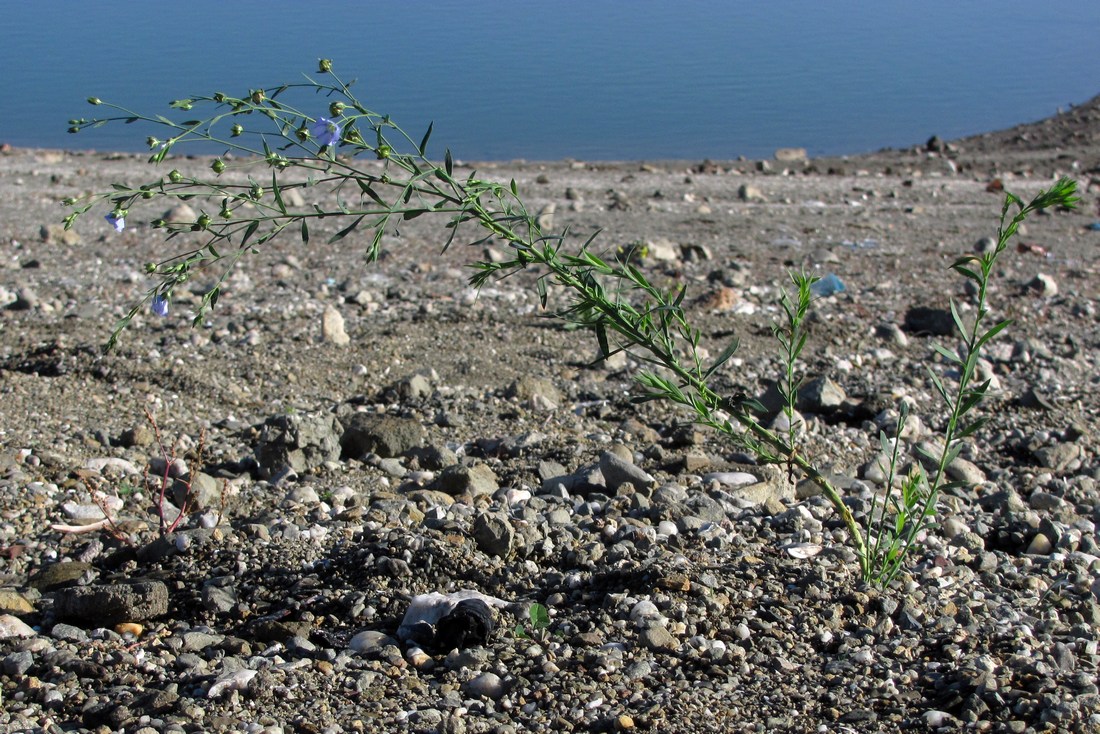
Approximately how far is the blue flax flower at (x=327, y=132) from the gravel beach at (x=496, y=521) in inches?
42.6

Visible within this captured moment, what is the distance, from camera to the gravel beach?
229cm

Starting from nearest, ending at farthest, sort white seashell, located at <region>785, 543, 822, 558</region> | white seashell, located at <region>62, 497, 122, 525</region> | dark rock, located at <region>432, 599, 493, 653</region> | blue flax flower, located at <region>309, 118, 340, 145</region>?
blue flax flower, located at <region>309, 118, 340, 145</region> < dark rock, located at <region>432, 599, 493, 653</region> < white seashell, located at <region>785, 543, 822, 558</region> < white seashell, located at <region>62, 497, 122, 525</region>

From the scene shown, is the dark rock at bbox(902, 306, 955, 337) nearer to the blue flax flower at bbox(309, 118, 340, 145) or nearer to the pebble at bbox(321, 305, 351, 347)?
the pebble at bbox(321, 305, 351, 347)

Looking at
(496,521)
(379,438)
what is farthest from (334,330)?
(496,521)

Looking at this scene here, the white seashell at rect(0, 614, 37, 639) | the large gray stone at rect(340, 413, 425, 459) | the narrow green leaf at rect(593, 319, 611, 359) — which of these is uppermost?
the narrow green leaf at rect(593, 319, 611, 359)

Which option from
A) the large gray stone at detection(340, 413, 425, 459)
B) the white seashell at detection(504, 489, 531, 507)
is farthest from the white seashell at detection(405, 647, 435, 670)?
the large gray stone at detection(340, 413, 425, 459)

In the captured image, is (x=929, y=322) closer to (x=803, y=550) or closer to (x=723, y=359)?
(x=803, y=550)

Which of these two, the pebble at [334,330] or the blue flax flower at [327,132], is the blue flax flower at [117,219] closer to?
the blue flax flower at [327,132]

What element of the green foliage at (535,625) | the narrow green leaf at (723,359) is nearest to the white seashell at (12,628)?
the green foliage at (535,625)

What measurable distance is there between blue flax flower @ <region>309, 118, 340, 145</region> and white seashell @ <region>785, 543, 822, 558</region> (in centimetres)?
159

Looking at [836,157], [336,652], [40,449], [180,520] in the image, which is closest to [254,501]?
[180,520]

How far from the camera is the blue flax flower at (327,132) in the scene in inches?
86.9

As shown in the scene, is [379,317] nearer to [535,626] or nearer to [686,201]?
[535,626]

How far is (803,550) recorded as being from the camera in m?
2.91
